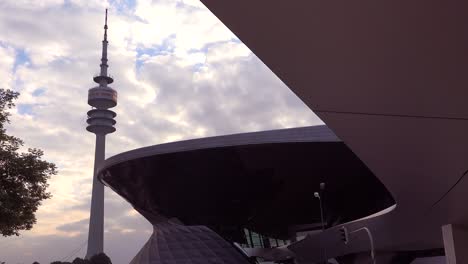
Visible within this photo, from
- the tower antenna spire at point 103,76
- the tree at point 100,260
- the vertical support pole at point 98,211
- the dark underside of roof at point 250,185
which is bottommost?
the tree at point 100,260

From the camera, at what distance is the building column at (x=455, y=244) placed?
17078 mm

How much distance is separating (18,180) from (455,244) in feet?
49.9

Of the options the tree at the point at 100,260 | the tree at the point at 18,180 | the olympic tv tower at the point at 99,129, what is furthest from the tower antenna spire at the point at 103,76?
the tree at the point at 18,180

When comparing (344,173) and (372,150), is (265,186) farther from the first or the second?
(372,150)

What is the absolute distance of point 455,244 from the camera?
17500mm

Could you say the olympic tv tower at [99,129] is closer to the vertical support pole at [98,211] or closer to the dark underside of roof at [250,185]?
the vertical support pole at [98,211]

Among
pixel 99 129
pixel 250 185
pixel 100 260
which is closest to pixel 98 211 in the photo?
pixel 99 129

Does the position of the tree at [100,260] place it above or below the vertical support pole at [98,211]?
below

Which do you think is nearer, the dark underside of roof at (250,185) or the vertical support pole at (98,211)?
the dark underside of roof at (250,185)

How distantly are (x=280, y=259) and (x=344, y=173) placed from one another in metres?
23.8

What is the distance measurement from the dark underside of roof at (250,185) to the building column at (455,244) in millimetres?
23075

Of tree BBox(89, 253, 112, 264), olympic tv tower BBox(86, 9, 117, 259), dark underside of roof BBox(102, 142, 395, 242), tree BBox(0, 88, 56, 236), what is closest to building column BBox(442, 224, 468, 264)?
tree BBox(0, 88, 56, 236)

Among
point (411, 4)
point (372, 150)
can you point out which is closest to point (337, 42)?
point (411, 4)

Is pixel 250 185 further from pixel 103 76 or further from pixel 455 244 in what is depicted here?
pixel 103 76
